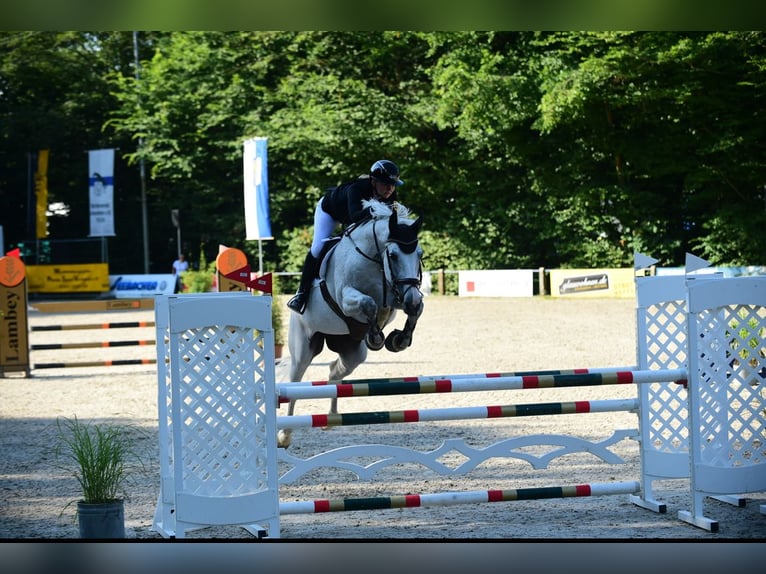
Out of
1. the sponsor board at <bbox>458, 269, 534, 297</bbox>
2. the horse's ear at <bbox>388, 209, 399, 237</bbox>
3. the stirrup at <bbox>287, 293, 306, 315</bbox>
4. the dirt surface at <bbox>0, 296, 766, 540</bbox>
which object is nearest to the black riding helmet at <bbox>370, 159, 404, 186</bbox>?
the horse's ear at <bbox>388, 209, 399, 237</bbox>

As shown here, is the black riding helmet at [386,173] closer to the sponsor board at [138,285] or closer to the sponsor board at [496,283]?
the sponsor board at [496,283]

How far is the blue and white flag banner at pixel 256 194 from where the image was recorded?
11125 millimetres

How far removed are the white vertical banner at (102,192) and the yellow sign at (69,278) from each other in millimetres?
1100

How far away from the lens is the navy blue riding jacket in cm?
530

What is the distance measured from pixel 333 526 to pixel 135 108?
24095 millimetres

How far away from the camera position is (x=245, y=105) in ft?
83.7

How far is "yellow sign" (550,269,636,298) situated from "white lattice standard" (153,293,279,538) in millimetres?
15509

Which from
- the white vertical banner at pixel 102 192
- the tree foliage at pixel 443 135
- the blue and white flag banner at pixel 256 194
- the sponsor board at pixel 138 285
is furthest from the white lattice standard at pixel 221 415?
the white vertical banner at pixel 102 192

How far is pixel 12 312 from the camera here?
359 inches

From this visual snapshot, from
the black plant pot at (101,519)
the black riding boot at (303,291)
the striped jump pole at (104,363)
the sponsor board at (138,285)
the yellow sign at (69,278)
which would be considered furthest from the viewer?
the yellow sign at (69,278)

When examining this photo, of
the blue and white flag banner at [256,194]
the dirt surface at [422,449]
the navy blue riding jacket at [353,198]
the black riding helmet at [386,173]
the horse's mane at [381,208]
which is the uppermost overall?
the blue and white flag banner at [256,194]

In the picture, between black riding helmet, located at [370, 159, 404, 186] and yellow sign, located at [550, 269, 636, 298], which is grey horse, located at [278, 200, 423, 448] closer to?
black riding helmet, located at [370, 159, 404, 186]

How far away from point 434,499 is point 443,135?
64.8 feet

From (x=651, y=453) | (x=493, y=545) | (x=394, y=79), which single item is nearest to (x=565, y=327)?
(x=651, y=453)
